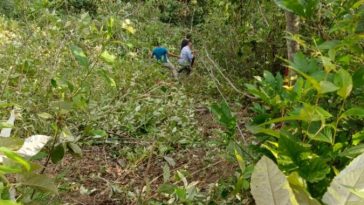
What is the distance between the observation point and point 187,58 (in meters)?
7.30

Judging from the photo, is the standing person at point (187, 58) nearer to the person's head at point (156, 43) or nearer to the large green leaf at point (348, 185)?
the person's head at point (156, 43)

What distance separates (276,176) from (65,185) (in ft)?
6.58

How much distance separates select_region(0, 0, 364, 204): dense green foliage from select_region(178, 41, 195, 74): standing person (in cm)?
25

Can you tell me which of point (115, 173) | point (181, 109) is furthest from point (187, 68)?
point (115, 173)

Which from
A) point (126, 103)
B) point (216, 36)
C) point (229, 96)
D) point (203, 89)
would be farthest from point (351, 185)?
point (216, 36)

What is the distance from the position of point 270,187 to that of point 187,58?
6.72 metres

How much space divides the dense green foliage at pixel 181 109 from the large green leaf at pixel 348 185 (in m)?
0.01

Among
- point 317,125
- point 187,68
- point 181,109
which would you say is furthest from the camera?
point 187,68

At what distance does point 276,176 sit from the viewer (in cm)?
63

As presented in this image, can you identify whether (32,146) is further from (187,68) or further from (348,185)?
(187,68)

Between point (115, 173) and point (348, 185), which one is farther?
point (115, 173)

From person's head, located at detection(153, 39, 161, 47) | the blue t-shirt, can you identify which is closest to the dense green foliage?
person's head, located at detection(153, 39, 161, 47)

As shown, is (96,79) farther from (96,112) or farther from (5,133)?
(5,133)

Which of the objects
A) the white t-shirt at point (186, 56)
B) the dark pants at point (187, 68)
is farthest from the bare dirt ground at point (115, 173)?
the white t-shirt at point (186, 56)
